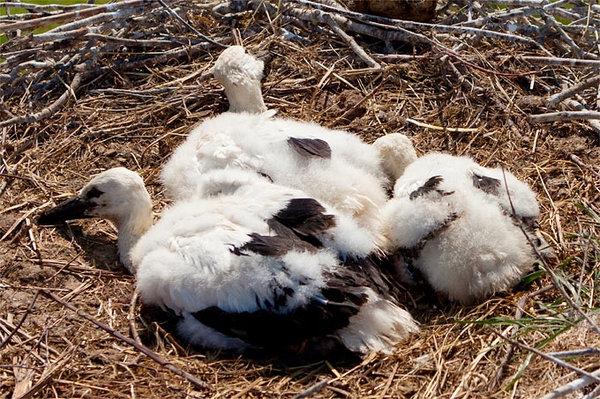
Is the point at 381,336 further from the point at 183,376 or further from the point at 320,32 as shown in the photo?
the point at 320,32

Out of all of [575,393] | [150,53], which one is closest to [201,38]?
[150,53]

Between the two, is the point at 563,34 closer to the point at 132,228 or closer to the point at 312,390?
the point at 132,228

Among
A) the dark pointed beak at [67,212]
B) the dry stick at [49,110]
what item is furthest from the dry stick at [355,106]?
the dry stick at [49,110]

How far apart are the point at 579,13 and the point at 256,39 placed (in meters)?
2.30

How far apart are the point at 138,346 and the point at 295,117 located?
2.11 metres

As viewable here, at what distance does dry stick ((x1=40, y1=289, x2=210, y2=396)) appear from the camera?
10.6 ft

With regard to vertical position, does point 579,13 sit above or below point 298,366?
above

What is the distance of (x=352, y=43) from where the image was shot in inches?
213

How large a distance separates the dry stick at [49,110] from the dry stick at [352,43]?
5.86ft

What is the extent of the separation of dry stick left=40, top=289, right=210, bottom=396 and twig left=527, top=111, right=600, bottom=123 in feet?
8.67

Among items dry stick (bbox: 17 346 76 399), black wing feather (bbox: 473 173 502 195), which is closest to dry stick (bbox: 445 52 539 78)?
black wing feather (bbox: 473 173 502 195)

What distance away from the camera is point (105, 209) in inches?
166

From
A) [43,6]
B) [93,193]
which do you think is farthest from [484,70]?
[43,6]

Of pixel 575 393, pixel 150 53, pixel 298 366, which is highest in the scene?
pixel 150 53
